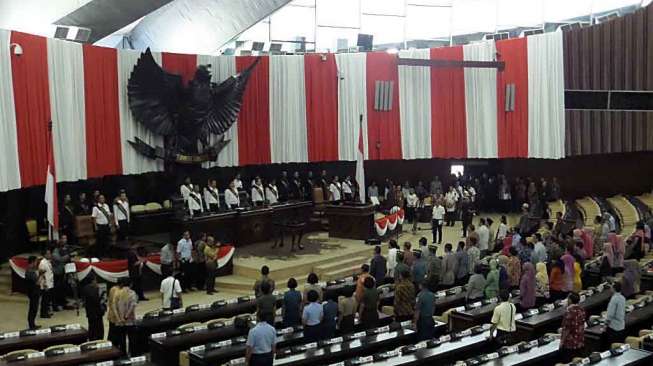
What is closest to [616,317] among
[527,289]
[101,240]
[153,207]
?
[527,289]

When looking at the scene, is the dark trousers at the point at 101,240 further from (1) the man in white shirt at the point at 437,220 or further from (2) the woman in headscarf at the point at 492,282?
(2) the woman in headscarf at the point at 492,282

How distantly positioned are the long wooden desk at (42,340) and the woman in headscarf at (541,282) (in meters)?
7.12

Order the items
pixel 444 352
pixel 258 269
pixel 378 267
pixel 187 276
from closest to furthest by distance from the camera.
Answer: pixel 444 352 < pixel 378 267 < pixel 187 276 < pixel 258 269

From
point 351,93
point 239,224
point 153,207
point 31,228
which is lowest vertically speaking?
point 239,224

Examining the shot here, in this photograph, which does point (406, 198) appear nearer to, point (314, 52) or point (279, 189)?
point (279, 189)

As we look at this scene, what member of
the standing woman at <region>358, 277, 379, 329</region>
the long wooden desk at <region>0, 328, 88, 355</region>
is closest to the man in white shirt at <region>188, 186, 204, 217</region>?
the long wooden desk at <region>0, 328, 88, 355</region>

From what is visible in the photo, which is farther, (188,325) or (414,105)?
(414,105)

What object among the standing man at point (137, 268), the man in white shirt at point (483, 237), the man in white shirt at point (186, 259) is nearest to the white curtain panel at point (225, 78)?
the man in white shirt at point (186, 259)

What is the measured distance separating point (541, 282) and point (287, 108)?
1200 centimetres

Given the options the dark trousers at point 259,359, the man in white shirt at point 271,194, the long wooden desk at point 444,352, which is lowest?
the long wooden desk at point 444,352

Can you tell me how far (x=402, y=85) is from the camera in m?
22.1

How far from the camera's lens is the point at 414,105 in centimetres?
2220

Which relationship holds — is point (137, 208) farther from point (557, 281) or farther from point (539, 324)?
point (539, 324)

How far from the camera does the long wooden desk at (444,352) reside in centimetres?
786
